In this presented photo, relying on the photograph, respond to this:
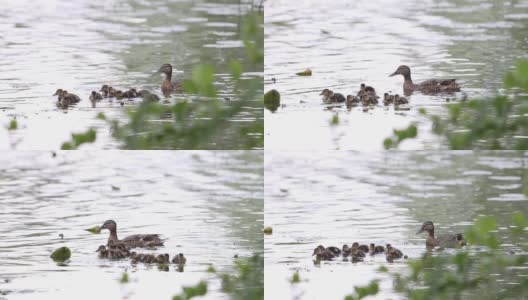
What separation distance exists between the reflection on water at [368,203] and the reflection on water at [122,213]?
30 centimetres

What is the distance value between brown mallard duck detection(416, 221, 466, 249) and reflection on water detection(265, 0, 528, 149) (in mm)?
849

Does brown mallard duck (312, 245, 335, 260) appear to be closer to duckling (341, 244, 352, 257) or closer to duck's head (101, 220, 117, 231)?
duckling (341, 244, 352, 257)

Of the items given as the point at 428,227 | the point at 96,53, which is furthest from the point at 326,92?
the point at 96,53

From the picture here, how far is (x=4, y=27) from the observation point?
56.7 ft

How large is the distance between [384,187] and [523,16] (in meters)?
4.93

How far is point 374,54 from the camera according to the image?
15.2 metres

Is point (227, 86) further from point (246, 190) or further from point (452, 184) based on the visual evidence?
point (452, 184)

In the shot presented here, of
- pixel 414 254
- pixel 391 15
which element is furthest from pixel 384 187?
pixel 391 15

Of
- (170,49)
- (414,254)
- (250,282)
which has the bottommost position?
(414,254)

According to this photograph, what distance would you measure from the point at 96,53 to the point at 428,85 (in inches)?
167

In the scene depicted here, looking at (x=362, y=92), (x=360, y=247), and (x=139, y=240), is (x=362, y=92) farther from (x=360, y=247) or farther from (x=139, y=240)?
(x=139, y=240)

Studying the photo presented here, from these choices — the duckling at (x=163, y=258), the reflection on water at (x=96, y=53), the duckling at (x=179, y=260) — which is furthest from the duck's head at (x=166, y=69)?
the duckling at (x=179, y=260)

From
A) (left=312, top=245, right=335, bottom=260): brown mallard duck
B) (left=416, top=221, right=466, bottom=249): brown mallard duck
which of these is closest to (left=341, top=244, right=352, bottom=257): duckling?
(left=312, top=245, right=335, bottom=260): brown mallard duck

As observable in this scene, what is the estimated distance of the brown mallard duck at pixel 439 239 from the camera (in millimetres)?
10408
